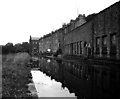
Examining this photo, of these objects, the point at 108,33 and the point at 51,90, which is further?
the point at 108,33

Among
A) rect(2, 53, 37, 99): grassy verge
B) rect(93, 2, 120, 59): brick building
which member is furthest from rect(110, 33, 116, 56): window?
rect(2, 53, 37, 99): grassy verge

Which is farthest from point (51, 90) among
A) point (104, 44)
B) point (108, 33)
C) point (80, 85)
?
point (104, 44)

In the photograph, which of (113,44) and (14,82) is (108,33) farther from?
(14,82)

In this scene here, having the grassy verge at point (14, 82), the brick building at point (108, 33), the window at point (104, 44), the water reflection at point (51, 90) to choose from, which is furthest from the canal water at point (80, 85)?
the window at point (104, 44)

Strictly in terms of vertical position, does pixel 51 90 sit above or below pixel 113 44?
below

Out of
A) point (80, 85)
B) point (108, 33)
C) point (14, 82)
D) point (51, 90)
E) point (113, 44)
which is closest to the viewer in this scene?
point (51, 90)

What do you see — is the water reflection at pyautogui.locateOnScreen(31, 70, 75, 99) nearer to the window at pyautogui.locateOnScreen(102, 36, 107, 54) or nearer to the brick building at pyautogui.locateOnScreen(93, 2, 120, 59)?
the brick building at pyautogui.locateOnScreen(93, 2, 120, 59)

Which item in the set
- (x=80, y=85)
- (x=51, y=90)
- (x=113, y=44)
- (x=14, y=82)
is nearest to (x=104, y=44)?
(x=113, y=44)

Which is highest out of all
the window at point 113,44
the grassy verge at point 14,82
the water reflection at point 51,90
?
the window at point 113,44

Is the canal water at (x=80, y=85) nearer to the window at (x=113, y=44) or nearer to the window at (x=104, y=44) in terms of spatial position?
the window at (x=113, y=44)

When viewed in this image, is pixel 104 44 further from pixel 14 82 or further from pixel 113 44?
pixel 14 82

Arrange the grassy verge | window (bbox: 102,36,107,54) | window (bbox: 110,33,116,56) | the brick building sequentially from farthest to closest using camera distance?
window (bbox: 102,36,107,54), window (bbox: 110,33,116,56), the brick building, the grassy verge

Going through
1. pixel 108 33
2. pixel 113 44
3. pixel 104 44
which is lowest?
pixel 113 44

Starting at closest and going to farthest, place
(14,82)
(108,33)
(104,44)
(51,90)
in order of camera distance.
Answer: (51,90), (14,82), (108,33), (104,44)
